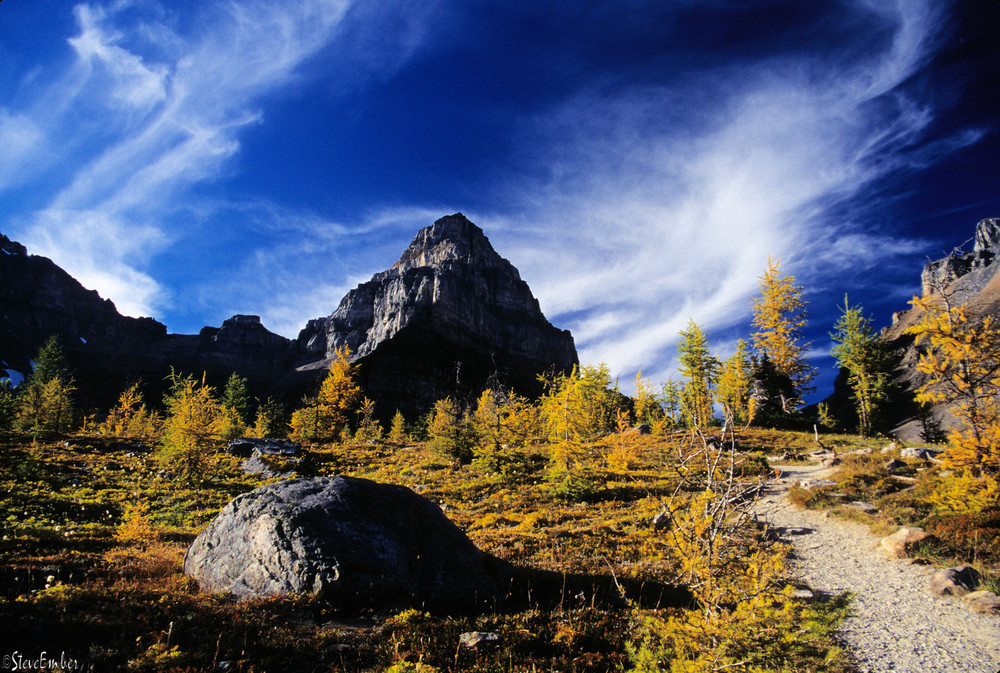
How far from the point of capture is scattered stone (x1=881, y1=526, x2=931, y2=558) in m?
9.98

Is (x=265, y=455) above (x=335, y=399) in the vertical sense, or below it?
below

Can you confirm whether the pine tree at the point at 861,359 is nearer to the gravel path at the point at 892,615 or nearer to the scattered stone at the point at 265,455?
the gravel path at the point at 892,615

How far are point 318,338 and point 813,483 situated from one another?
7534 inches

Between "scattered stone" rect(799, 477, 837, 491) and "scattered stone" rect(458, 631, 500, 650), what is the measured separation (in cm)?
1567

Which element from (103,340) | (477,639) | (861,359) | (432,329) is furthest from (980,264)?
(103,340)

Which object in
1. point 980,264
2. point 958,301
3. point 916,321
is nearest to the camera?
point 916,321

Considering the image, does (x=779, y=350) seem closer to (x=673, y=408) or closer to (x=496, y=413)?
(x=673, y=408)

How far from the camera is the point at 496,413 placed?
A: 26.3 metres

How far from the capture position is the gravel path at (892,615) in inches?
238

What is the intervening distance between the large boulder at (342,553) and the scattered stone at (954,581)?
30.0ft

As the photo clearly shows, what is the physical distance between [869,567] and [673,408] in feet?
79.8

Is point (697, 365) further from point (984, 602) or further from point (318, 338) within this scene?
point (318, 338)

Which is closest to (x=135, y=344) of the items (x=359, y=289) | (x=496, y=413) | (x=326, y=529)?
(x=359, y=289)

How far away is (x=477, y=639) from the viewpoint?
600 cm
